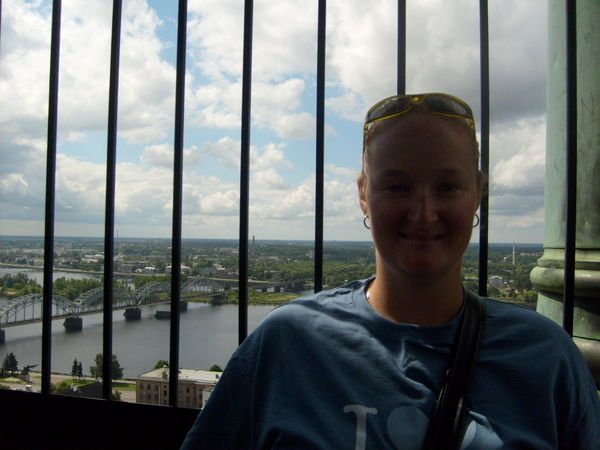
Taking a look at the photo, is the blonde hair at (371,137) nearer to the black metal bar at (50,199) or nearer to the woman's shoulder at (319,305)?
the woman's shoulder at (319,305)

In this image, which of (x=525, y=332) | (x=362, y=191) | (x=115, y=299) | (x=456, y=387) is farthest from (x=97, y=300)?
(x=525, y=332)

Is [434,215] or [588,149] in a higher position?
[588,149]

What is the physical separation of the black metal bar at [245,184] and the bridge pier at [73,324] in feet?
3.80

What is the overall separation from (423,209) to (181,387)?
4.15ft

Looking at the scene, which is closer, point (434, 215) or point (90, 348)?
point (434, 215)

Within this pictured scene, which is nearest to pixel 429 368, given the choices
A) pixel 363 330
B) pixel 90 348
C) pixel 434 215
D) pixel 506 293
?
pixel 363 330

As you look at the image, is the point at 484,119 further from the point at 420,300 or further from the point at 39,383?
the point at 39,383

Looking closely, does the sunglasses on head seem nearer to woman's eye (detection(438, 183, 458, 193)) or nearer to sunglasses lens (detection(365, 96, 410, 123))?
sunglasses lens (detection(365, 96, 410, 123))

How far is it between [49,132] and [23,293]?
86cm

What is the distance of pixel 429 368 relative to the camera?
1187 millimetres

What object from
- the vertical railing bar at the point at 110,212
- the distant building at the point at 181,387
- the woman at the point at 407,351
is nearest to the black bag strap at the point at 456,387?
the woman at the point at 407,351

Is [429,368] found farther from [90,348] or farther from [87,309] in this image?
[90,348]

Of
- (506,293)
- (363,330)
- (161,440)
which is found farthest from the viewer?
(161,440)

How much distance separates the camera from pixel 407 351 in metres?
1.22
